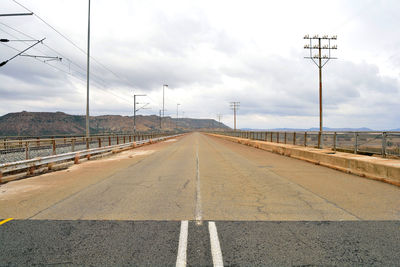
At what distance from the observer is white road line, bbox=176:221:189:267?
3.53m

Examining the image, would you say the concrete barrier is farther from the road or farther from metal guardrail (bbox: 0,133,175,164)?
metal guardrail (bbox: 0,133,175,164)

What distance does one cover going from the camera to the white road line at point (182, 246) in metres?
3.53

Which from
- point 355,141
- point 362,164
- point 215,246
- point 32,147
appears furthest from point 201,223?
point 355,141

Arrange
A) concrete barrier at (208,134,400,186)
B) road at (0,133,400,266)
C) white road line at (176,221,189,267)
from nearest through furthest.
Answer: white road line at (176,221,189,267) < road at (0,133,400,266) < concrete barrier at (208,134,400,186)

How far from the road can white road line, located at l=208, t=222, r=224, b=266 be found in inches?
0.7

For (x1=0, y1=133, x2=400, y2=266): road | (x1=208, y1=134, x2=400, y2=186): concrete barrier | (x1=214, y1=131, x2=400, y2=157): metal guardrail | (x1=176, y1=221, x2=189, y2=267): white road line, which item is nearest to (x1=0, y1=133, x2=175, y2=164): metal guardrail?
(x1=0, y1=133, x2=400, y2=266): road

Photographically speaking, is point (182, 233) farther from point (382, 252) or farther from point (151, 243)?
point (382, 252)

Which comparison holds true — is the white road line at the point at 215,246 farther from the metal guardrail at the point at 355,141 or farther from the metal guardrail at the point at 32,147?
the metal guardrail at the point at 355,141

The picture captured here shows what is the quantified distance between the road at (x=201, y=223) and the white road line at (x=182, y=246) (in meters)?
0.01

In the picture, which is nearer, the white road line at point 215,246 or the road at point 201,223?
the white road line at point 215,246

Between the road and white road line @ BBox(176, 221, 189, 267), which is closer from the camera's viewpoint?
white road line @ BBox(176, 221, 189, 267)

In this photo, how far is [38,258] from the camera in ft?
12.2

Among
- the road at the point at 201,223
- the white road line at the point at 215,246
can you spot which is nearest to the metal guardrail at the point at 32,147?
the road at the point at 201,223

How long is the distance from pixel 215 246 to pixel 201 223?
1.06 meters
